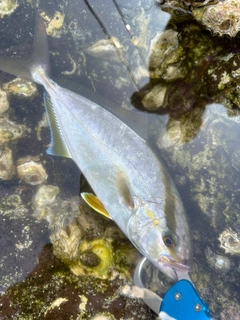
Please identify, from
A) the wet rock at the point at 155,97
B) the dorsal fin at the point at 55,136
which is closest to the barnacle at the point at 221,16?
the wet rock at the point at 155,97

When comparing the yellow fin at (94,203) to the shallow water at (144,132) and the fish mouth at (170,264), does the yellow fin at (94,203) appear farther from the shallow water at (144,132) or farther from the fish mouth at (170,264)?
the fish mouth at (170,264)

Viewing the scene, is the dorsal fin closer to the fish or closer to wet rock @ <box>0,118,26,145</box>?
the fish

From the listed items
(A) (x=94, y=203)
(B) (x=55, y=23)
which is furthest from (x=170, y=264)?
(B) (x=55, y=23)

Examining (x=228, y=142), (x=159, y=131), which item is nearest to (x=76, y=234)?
(x=159, y=131)

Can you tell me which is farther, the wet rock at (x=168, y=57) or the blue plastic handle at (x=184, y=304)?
the wet rock at (x=168, y=57)

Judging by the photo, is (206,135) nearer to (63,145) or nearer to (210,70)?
(210,70)

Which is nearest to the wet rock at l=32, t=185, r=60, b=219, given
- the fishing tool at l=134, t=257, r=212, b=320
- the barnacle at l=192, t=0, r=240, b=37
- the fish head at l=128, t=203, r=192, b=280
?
the fish head at l=128, t=203, r=192, b=280

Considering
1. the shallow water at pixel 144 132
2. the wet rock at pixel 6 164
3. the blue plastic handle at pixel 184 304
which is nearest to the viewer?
the blue plastic handle at pixel 184 304
